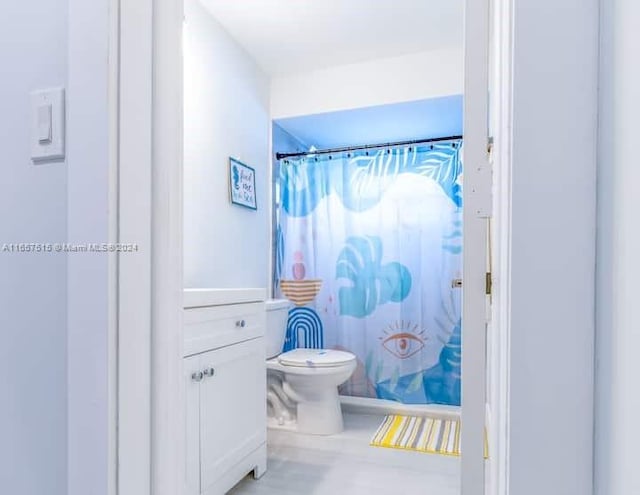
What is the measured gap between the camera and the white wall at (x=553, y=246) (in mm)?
456

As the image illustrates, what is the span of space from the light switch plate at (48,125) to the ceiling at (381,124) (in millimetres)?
2192

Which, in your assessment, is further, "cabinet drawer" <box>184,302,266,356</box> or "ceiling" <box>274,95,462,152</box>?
"ceiling" <box>274,95,462,152</box>

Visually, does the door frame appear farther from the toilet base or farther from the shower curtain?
the shower curtain

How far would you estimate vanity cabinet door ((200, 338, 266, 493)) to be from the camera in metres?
1.48

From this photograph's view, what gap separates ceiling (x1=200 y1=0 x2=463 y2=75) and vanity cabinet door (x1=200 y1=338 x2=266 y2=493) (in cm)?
167

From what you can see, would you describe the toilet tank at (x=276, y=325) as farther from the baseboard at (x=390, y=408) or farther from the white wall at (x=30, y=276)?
the white wall at (x=30, y=276)

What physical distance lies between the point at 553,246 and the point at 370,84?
7.84 ft

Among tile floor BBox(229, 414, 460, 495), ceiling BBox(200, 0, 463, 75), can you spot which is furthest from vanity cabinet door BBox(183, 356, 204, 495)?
ceiling BBox(200, 0, 463, 75)

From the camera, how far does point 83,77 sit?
63cm

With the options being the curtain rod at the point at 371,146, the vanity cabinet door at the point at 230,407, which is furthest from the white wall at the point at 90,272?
the curtain rod at the point at 371,146

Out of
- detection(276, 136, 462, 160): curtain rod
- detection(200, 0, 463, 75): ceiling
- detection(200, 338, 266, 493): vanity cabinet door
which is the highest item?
detection(200, 0, 463, 75): ceiling

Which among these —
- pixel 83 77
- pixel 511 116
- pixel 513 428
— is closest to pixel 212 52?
pixel 83 77

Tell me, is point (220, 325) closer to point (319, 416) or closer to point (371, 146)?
point (319, 416)

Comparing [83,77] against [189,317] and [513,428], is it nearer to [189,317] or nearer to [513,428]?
[513,428]
